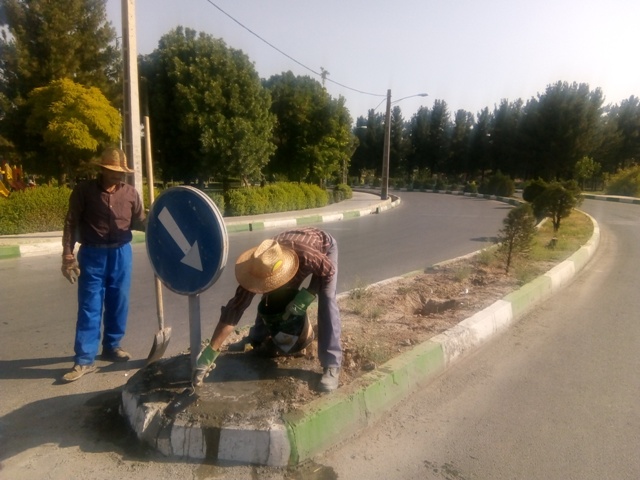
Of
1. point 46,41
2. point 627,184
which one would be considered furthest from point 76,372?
point 627,184

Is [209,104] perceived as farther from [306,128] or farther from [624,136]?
[624,136]

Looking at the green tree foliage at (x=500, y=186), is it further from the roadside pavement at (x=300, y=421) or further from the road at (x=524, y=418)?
the roadside pavement at (x=300, y=421)

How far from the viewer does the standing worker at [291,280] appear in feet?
9.52

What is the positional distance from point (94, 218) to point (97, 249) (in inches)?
9.2

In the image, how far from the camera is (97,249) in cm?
383

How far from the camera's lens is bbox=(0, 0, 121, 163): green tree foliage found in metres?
20.9

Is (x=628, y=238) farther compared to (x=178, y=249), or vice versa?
(x=628, y=238)

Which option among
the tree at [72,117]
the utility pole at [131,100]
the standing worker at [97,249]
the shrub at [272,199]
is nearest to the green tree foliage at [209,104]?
Result: the shrub at [272,199]

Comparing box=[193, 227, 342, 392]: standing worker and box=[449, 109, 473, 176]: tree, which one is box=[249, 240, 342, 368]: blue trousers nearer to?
box=[193, 227, 342, 392]: standing worker

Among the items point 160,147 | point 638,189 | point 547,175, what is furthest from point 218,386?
point 547,175

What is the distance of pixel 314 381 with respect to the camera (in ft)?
10.7

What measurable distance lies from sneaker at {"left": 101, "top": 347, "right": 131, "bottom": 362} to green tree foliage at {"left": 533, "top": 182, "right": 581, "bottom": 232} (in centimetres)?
1048

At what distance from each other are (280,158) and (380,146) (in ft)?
117

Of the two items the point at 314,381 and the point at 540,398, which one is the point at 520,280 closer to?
the point at 540,398
